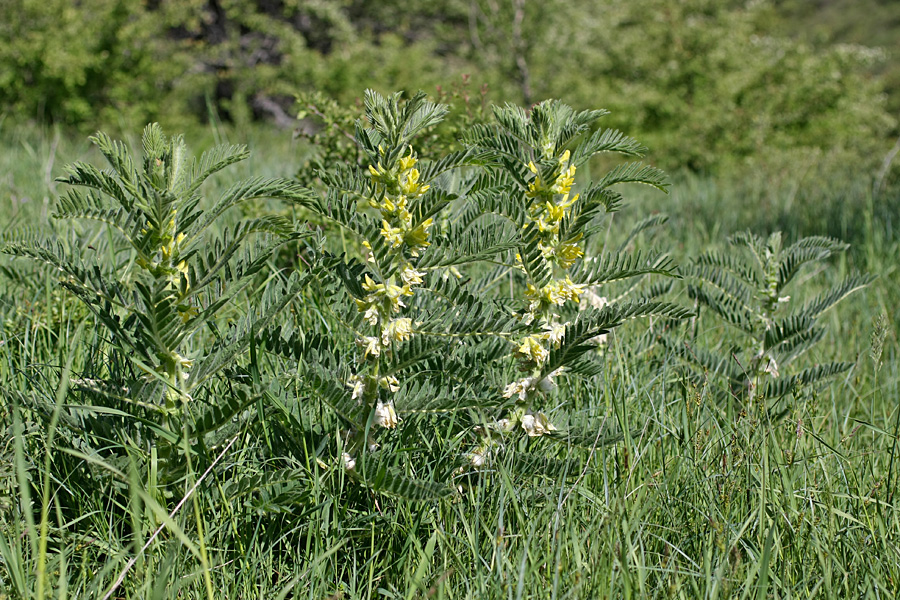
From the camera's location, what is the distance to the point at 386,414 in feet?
4.95

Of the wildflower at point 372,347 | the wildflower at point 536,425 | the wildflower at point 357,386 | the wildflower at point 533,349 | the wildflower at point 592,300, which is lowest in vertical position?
the wildflower at point 536,425

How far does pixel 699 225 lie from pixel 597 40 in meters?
9.30

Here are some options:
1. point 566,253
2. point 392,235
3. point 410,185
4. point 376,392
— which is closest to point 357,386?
point 376,392

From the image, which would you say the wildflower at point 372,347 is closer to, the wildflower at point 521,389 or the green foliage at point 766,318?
the wildflower at point 521,389

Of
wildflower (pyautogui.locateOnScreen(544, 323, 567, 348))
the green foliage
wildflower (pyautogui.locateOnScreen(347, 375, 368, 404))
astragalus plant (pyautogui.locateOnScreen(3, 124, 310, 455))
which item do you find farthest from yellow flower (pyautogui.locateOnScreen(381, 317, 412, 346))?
the green foliage

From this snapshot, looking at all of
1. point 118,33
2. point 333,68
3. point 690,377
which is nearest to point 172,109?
point 118,33

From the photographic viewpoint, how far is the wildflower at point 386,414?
1.51 meters

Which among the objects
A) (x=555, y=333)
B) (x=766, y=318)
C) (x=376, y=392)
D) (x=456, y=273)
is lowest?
(x=766, y=318)

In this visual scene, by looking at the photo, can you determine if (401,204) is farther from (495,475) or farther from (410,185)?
Answer: (495,475)

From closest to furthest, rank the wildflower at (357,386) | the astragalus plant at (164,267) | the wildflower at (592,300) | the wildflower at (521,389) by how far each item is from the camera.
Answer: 1. the astragalus plant at (164,267)
2. the wildflower at (357,386)
3. the wildflower at (521,389)
4. the wildflower at (592,300)

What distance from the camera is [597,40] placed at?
1277cm

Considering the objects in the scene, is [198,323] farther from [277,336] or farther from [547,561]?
[547,561]

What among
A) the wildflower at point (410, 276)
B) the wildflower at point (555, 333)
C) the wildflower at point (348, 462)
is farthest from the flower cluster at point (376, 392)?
the wildflower at point (555, 333)

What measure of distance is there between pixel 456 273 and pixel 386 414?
0.36 m
